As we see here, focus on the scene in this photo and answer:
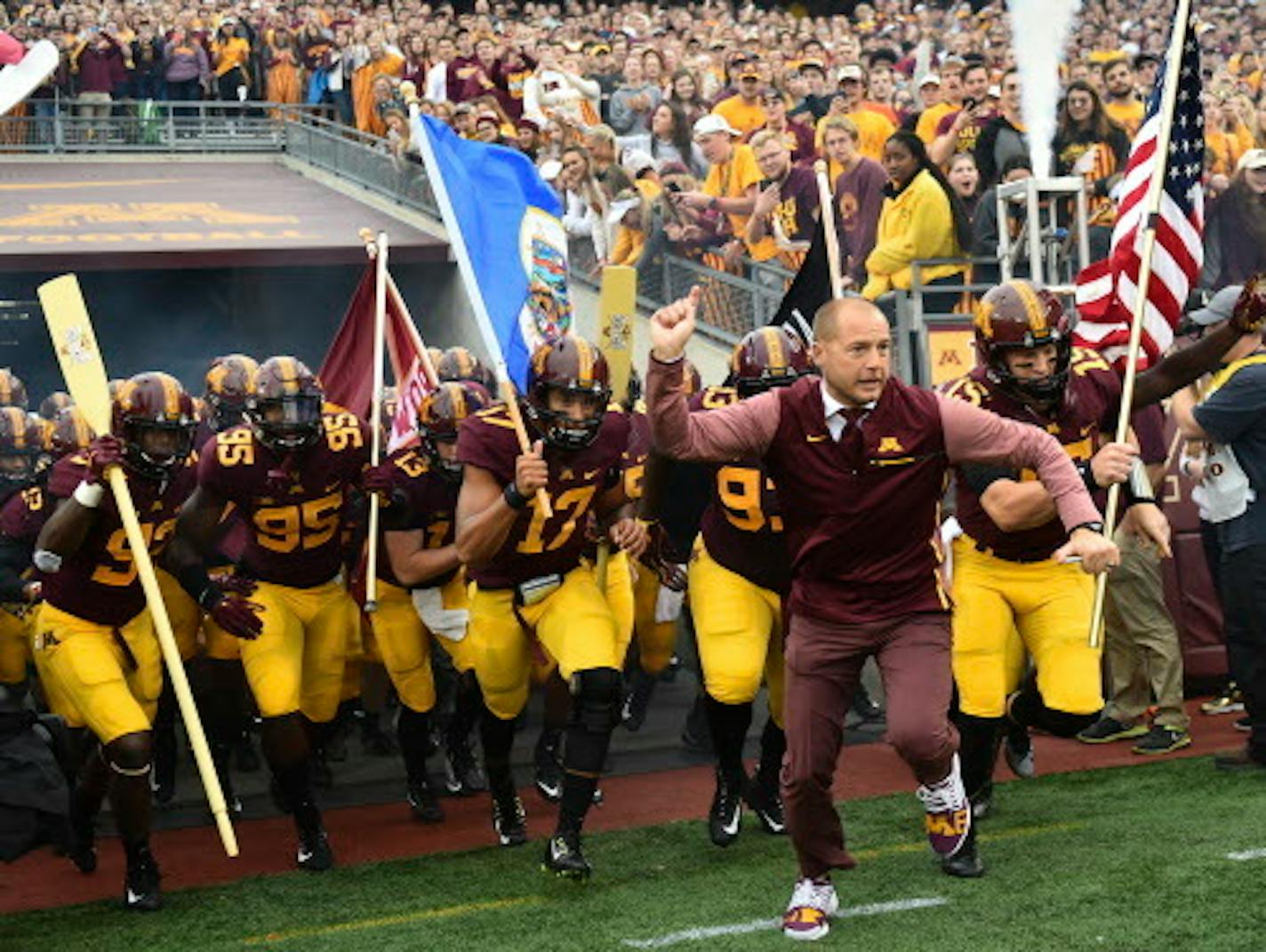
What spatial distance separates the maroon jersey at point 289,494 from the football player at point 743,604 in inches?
54.9

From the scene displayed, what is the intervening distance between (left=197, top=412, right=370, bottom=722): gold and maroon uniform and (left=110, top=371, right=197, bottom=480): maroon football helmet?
0.37m

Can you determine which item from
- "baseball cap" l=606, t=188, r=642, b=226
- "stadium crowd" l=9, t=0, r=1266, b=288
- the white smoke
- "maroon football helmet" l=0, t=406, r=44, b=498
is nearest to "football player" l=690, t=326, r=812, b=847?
"maroon football helmet" l=0, t=406, r=44, b=498

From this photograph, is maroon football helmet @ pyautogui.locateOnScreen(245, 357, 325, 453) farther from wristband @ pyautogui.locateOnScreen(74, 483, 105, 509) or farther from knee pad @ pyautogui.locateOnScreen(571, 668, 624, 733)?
knee pad @ pyautogui.locateOnScreen(571, 668, 624, 733)

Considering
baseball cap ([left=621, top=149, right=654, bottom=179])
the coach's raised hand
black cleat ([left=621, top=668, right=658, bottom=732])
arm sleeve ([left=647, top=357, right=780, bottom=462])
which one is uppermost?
the coach's raised hand

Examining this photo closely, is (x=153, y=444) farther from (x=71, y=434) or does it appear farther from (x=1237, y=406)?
(x=1237, y=406)

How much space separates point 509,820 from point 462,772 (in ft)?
3.59

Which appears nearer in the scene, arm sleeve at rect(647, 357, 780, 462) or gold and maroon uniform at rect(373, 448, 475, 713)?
arm sleeve at rect(647, 357, 780, 462)

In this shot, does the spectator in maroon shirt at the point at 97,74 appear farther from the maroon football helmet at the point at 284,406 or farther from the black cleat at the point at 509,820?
the black cleat at the point at 509,820

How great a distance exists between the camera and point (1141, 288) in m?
7.49

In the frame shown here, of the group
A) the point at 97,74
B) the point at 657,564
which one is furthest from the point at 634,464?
the point at 97,74

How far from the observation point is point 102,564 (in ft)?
25.7

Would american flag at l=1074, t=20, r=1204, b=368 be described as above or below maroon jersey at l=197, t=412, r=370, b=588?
above

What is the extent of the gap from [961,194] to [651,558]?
5869 mm

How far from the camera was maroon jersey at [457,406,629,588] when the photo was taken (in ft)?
25.1
